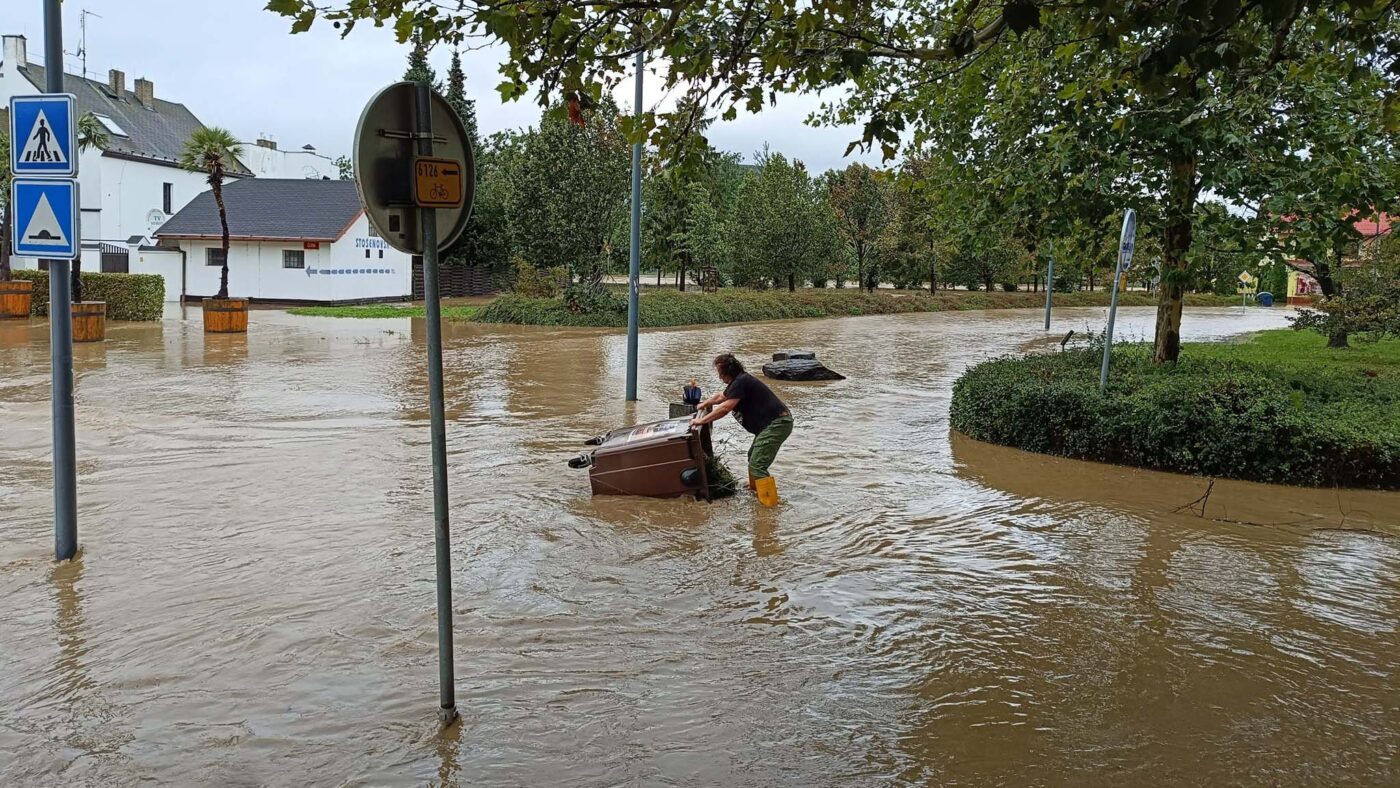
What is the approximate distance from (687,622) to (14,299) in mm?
28238

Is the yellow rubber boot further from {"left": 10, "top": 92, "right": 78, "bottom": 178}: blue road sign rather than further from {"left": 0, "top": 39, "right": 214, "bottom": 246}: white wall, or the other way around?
{"left": 0, "top": 39, "right": 214, "bottom": 246}: white wall

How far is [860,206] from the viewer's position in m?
49.5

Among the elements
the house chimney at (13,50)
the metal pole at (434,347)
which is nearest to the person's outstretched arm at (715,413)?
the metal pole at (434,347)

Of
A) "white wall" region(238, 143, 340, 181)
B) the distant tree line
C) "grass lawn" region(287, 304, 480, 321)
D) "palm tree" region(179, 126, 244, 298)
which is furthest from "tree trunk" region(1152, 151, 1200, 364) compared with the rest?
"white wall" region(238, 143, 340, 181)

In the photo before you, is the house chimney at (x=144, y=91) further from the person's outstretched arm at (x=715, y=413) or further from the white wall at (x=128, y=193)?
the person's outstretched arm at (x=715, y=413)

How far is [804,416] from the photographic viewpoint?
558 inches

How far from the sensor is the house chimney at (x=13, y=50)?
4141 cm

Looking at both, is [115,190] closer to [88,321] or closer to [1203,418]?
[88,321]

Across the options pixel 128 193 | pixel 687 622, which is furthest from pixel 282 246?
pixel 687 622

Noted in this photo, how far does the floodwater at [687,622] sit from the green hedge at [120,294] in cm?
1923

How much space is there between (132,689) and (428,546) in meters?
2.61

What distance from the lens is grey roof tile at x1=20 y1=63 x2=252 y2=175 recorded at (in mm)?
41866

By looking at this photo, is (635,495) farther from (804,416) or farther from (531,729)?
(804,416)

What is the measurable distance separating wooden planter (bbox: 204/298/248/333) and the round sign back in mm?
23142
